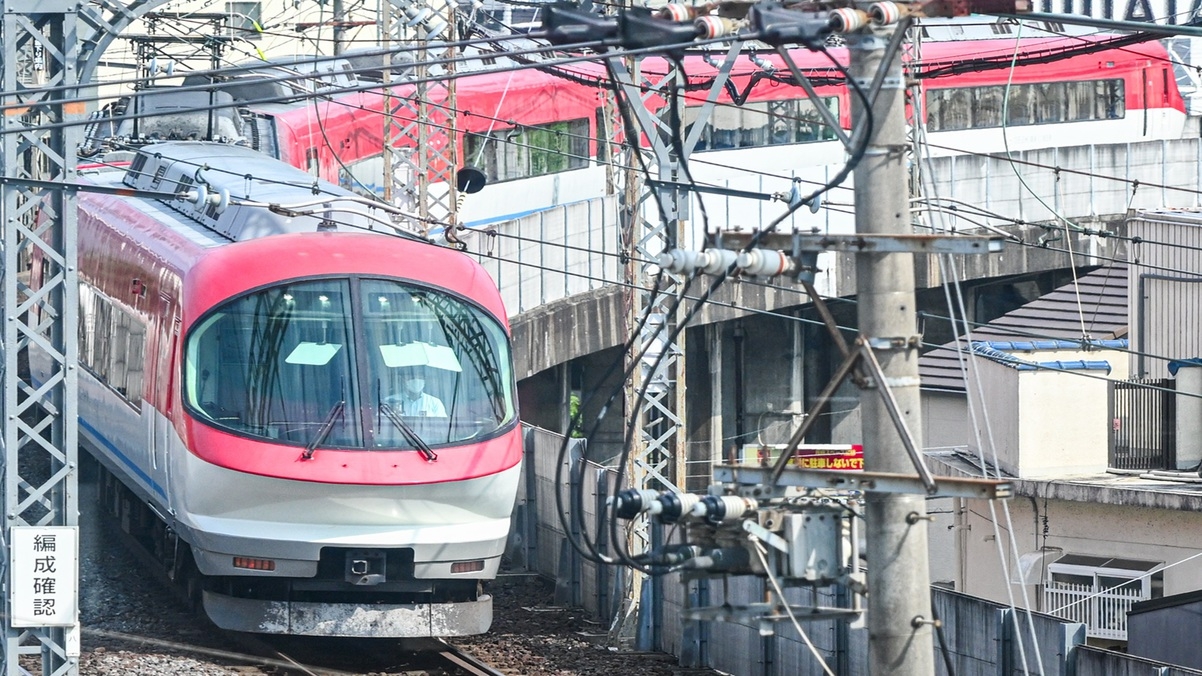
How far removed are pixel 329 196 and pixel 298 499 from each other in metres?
3.21

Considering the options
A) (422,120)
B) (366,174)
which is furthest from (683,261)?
(366,174)

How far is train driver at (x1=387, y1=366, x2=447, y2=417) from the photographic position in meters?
13.5

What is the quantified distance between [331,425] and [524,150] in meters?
15.2

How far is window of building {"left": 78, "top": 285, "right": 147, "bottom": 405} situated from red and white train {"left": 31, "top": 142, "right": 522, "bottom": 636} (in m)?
0.78

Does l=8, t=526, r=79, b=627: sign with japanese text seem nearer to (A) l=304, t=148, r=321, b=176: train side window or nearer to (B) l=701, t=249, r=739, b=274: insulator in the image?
(B) l=701, t=249, r=739, b=274: insulator

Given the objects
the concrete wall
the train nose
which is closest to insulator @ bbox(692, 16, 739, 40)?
the concrete wall

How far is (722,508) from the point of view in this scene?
758 cm

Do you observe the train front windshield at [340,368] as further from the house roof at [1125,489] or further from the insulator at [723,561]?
the insulator at [723,561]

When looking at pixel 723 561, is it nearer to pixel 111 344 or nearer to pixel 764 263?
pixel 764 263

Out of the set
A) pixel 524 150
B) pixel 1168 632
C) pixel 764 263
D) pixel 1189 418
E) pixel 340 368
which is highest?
pixel 524 150

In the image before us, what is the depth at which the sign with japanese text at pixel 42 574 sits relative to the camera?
11141 millimetres

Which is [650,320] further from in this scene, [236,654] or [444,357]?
[236,654]

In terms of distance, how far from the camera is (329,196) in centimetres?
1535

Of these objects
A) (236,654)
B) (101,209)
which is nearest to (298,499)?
(236,654)
